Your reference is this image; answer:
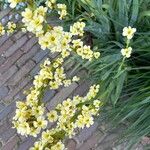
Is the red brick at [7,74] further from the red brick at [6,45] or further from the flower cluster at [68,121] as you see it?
the flower cluster at [68,121]

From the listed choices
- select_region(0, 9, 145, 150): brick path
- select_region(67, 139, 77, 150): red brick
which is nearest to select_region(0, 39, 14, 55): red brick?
select_region(0, 9, 145, 150): brick path

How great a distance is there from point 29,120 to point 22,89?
68.9 inches

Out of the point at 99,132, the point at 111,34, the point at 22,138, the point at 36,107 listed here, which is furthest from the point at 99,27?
the point at 36,107

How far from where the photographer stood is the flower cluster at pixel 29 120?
77.2 inches

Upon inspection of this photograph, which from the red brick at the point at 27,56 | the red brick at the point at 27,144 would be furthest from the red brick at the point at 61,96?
the red brick at the point at 27,56

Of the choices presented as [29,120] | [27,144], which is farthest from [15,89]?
[29,120]

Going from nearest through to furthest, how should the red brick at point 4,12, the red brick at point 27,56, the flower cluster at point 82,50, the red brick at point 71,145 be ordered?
the flower cluster at point 82,50 < the red brick at point 71,145 < the red brick at point 27,56 < the red brick at point 4,12

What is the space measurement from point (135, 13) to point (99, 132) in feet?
3.23

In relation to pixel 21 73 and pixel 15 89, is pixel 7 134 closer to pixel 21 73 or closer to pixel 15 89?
pixel 15 89

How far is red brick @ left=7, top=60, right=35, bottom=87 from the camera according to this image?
151 inches

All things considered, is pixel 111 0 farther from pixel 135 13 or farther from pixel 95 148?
pixel 95 148

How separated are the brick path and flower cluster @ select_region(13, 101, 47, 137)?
114cm

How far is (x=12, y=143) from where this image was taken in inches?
132

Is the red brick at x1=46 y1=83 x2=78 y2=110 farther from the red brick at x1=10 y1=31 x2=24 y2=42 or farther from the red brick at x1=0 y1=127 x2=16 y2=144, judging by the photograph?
the red brick at x1=10 y1=31 x2=24 y2=42
